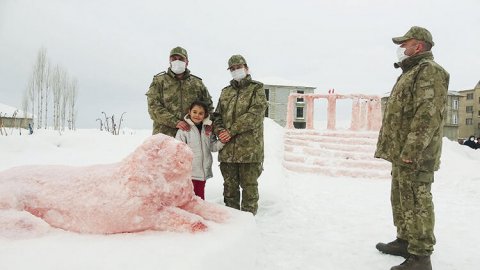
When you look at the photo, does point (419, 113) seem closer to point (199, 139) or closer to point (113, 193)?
point (199, 139)

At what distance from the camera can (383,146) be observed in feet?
11.3

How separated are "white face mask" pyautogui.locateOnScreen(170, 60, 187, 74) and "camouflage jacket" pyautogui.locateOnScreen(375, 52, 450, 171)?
2.38 metres

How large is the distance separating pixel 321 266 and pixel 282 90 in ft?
110

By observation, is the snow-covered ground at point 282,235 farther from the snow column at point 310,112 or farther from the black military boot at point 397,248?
the snow column at point 310,112

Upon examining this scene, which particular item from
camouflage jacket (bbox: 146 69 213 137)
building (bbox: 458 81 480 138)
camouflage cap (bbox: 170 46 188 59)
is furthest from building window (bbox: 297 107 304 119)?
camouflage cap (bbox: 170 46 188 59)

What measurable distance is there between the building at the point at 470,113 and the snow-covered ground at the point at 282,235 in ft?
150

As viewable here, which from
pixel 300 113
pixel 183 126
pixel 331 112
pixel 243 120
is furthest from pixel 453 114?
pixel 183 126

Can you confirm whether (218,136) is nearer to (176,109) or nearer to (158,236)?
(176,109)

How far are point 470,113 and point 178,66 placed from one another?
55.1 m

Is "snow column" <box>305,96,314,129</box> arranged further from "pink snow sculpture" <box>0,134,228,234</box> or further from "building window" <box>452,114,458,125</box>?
"building window" <box>452,114,458,125</box>

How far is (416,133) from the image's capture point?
3012 mm

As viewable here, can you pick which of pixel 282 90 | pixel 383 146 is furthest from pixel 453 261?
pixel 282 90

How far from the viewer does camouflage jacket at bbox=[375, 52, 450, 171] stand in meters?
2.99

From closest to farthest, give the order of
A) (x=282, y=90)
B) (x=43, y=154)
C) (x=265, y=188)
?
(x=265, y=188), (x=43, y=154), (x=282, y=90)
